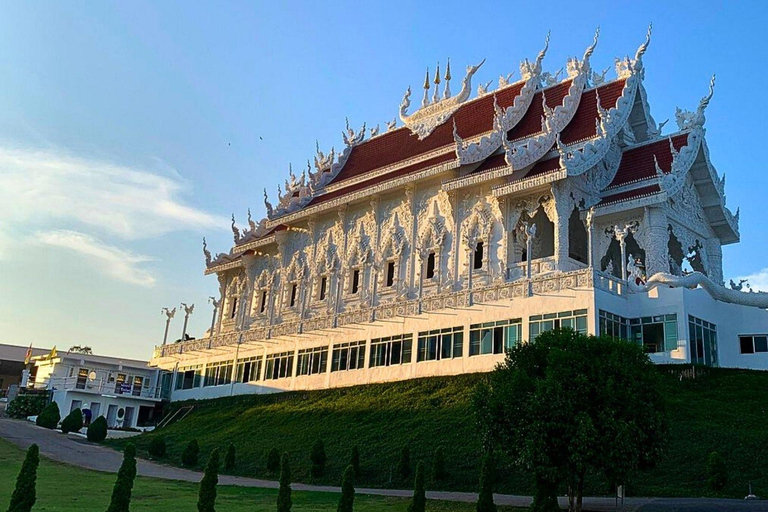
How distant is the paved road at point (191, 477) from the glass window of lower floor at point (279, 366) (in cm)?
864

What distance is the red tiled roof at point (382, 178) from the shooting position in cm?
3684

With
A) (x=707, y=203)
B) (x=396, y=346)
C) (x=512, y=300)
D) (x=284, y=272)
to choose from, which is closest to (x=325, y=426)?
(x=396, y=346)

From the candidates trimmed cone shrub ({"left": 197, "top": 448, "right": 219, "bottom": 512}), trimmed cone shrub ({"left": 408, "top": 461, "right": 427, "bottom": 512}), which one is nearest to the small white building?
trimmed cone shrub ({"left": 197, "top": 448, "right": 219, "bottom": 512})

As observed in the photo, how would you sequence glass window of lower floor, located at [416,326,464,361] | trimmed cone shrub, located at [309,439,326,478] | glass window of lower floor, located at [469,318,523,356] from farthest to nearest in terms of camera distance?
glass window of lower floor, located at [416,326,464,361]
glass window of lower floor, located at [469,318,523,356]
trimmed cone shrub, located at [309,439,326,478]

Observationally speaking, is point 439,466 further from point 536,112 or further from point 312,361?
point 536,112

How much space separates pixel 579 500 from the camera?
15766mm

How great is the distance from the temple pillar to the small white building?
83.7 ft

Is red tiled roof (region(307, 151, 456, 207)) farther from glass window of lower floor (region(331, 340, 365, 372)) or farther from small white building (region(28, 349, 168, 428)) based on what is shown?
small white building (region(28, 349, 168, 428))

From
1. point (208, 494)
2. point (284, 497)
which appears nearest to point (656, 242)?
point (284, 497)

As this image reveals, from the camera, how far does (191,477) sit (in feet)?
76.7

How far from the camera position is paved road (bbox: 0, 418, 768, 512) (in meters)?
15.1

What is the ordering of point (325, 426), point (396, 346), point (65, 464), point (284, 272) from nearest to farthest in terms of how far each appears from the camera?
point (65, 464) → point (325, 426) → point (396, 346) → point (284, 272)

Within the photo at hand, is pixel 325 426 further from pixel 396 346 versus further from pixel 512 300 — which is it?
pixel 512 300

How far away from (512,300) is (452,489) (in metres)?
10.2
